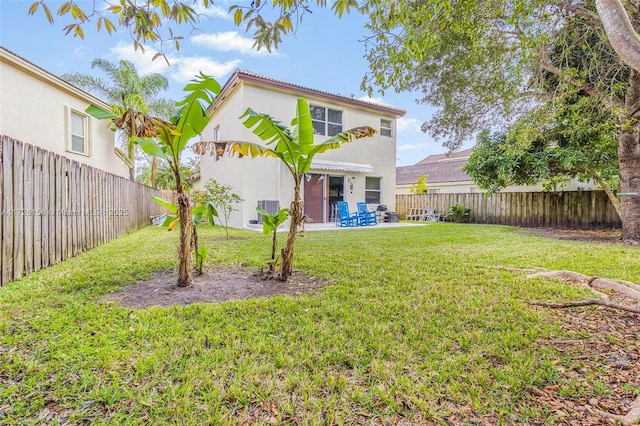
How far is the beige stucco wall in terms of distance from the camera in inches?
539

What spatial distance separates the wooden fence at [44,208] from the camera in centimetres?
454

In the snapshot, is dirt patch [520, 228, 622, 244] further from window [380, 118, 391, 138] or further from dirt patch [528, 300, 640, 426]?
window [380, 118, 391, 138]

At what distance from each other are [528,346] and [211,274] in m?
4.57

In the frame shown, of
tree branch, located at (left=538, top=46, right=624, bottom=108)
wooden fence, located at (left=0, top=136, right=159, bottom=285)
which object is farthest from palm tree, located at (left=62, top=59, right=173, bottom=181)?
tree branch, located at (left=538, top=46, right=624, bottom=108)

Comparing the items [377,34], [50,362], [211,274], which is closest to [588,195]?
[377,34]

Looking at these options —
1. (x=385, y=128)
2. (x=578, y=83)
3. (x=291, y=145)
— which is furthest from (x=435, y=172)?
(x=291, y=145)

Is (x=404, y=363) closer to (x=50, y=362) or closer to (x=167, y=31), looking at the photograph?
(x=50, y=362)

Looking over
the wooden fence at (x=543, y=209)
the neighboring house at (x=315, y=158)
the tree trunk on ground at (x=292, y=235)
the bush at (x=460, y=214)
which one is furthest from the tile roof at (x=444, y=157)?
the tree trunk on ground at (x=292, y=235)

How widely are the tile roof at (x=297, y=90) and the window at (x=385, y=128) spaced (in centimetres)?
55

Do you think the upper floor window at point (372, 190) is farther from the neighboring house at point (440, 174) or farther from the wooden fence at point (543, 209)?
the neighboring house at point (440, 174)

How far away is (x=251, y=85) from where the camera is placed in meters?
13.4

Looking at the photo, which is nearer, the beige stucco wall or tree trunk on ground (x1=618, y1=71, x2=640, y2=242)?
tree trunk on ground (x1=618, y1=71, x2=640, y2=242)

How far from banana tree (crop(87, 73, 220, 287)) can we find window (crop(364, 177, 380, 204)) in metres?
13.6

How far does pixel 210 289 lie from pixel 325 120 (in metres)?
12.8
